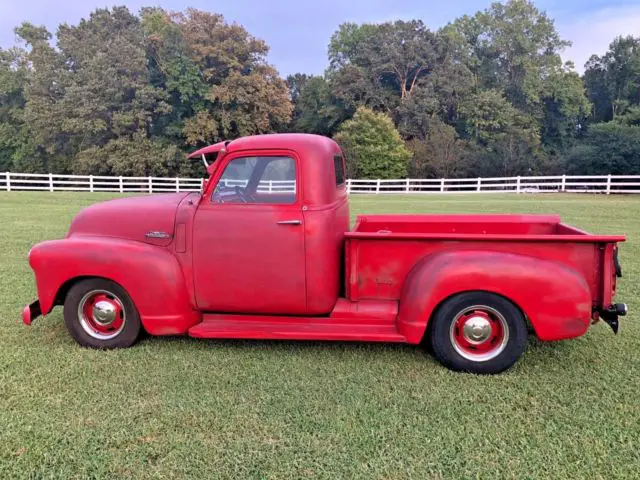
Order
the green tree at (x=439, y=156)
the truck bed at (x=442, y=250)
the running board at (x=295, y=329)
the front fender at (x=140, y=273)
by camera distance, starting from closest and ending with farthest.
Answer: the truck bed at (x=442, y=250) < the running board at (x=295, y=329) < the front fender at (x=140, y=273) < the green tree at (x=439, y=156)

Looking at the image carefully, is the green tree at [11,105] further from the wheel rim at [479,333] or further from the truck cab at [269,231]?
the wheel rim at [479,333]

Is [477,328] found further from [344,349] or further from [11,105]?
[11,105]

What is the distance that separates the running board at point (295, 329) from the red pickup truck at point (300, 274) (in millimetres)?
12

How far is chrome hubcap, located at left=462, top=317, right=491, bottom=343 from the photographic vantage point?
3639mm

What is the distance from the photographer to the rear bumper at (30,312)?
4102 mm

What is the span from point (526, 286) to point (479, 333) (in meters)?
0.49

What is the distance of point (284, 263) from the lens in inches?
152

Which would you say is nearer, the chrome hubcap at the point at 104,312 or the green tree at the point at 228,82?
the chrome hubcap at the point at 104,312

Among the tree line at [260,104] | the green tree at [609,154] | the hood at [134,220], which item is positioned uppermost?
the tree line at [260,104]

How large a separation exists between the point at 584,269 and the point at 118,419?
3.44 metres

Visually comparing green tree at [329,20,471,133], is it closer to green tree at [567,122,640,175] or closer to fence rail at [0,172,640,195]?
fence rail at [0,172,640,195]

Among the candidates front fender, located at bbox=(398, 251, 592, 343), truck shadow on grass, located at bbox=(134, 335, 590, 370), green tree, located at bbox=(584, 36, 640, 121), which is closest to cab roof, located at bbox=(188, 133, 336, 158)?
front fender, located at bbox=(398, 251, 592, 343)

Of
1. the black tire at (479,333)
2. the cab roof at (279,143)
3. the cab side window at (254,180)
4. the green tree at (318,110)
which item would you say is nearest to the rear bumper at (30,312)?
the cab side window at (254,180)

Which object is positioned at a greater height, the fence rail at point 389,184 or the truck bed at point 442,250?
the fence rail at point 389,184
